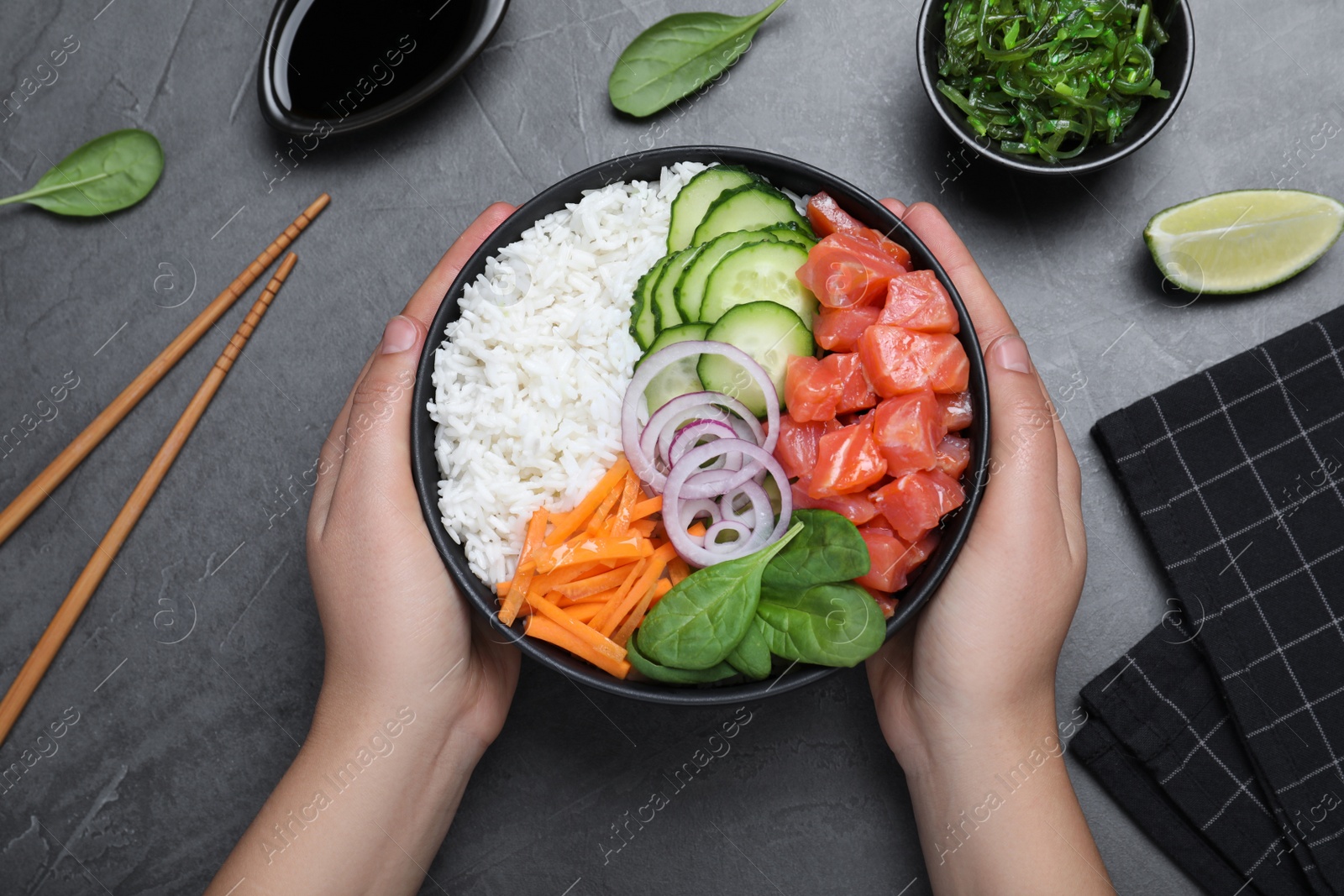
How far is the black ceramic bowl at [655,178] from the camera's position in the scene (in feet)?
6.21

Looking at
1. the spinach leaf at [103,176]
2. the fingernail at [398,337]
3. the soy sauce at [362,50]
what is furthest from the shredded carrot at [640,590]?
the spinach leaf at [103,176]

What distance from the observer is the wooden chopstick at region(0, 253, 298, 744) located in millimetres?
2641

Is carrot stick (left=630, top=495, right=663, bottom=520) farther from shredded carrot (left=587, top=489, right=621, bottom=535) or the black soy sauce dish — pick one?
the black soy sauce dish

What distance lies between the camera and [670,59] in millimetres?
2693

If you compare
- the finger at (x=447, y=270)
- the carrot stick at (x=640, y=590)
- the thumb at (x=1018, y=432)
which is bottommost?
the thumb at (x=1018, y=432)

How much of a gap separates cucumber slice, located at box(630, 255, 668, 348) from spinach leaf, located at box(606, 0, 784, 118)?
0.89 m

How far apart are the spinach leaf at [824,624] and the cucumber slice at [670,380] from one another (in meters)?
0.48

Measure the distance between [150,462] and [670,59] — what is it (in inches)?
79.4

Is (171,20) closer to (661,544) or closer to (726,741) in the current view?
(661,544)

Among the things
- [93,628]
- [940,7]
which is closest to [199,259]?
[93,628]

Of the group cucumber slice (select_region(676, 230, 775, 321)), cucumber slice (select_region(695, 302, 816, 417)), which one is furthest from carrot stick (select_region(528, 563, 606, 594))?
cucumber slice (select_region(676, 230, 775, 321))

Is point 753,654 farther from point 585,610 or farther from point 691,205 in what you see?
point 691,205

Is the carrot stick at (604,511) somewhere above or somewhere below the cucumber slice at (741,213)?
below

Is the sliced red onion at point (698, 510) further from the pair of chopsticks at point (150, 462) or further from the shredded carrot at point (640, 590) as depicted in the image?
the pair of chopsticks at point (150, 462)
